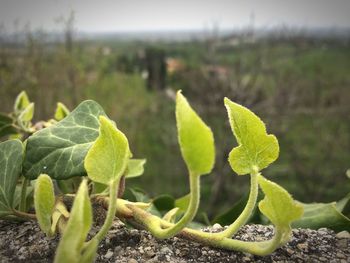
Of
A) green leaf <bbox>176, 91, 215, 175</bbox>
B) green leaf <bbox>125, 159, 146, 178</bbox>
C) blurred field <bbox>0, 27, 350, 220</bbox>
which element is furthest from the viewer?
blurred field <bbox>0, 27, 350, 220</bbox>

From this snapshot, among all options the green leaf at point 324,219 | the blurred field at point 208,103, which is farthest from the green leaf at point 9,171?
the blurred field at point 208,103

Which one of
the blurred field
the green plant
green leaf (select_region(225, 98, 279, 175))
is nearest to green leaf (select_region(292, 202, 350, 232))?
the green plant

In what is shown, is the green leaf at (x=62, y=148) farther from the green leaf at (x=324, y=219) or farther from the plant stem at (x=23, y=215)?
the green leaf at (x=324, y=219)

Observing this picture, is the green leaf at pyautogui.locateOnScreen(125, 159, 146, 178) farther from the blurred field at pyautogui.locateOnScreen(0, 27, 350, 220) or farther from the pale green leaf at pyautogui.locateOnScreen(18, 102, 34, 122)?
the blurred field at pyautogui.locateOnScreen(0, 27, 350, 220)

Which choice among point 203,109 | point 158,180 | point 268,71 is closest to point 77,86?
point 203,109

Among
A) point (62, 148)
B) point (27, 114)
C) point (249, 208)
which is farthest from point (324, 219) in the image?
point (27, 114)

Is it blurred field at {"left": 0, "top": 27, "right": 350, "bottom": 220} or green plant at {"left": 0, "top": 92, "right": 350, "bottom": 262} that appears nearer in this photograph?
green plant at {"left": 0, "top": 92, "right": 350, "bottom": 262}

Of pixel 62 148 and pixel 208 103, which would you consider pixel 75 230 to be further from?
pixel 208 103

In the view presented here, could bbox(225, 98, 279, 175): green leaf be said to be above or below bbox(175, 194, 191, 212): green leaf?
above
